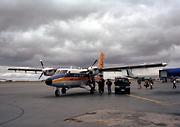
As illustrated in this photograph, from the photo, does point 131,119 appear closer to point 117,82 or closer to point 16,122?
point 16,122

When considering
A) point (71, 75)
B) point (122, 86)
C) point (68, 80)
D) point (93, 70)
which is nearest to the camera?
point (68, 80)

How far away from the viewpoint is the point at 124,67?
1483 inches

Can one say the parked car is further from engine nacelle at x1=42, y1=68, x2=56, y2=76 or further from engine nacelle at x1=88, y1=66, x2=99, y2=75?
engine nacelle at x1=42, y1=68, x2=56, y2=76

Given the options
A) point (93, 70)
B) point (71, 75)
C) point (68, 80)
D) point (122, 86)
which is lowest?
point (122, 86)

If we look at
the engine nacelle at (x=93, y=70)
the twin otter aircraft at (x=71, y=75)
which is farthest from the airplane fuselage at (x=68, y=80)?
the engine nacelle at (x=93, y=70)

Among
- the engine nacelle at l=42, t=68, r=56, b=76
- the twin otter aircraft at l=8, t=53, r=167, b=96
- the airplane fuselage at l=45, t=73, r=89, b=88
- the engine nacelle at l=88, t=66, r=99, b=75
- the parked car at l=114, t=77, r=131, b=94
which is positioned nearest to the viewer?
the airplane fuselage at l=45, t=73, r=89, b=88

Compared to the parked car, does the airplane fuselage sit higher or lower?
higher

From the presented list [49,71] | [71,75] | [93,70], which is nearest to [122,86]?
[93,70]

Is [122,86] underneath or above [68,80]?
underneath

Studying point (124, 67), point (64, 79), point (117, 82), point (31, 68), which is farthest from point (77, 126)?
point (31, 68)

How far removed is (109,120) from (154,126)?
2204mm

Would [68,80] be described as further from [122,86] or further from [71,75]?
[122,86]

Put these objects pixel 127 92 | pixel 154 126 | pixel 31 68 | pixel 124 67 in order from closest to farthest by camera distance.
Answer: pixel 154 126 → pixel 127 92 → pixel 124 67 → pixel 31 68

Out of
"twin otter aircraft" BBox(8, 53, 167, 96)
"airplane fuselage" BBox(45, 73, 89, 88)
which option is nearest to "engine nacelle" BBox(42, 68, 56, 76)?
"twin otter aircraft" BBox(8, 53, 167, 96)
